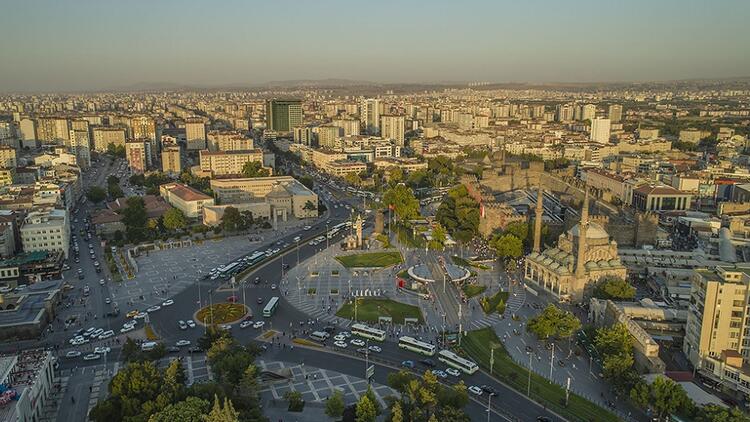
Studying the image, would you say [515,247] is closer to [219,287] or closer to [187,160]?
[219,287]

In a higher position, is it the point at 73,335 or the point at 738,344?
the point at 738,344

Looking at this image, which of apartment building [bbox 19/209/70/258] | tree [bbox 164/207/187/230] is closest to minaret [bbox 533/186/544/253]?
tree [bbox 164/207/187/230]

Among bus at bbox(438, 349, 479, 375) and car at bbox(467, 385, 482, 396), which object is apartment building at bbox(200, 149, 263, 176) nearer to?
bus at bbox(438, 349, 479, 375)

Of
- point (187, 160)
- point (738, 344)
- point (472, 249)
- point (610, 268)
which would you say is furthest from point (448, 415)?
point (187, 160)

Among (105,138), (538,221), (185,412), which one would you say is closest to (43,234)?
(185,412)

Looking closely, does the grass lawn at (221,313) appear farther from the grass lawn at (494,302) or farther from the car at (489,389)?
the car at (489,389)

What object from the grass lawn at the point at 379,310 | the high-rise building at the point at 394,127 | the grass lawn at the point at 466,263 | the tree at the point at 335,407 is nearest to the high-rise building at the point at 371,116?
the high-rise building at the point at 394,127
